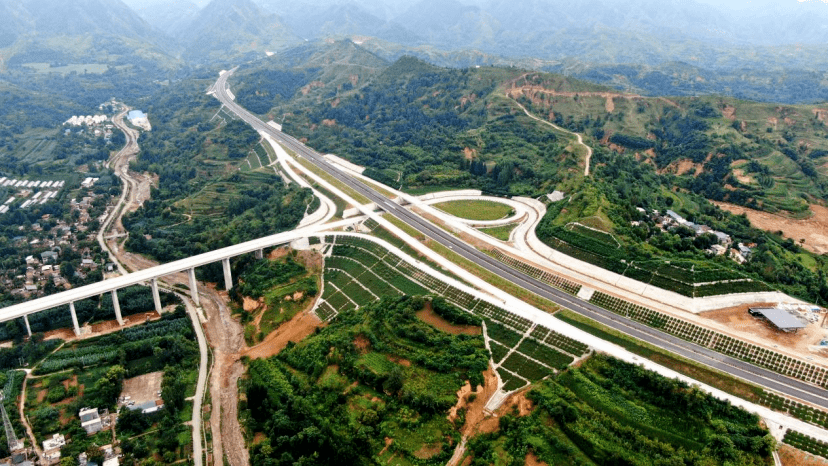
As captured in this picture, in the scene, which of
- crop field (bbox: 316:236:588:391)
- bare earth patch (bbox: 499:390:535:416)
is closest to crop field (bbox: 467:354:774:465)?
bare earth patch (bbox: 499:390:535:416)

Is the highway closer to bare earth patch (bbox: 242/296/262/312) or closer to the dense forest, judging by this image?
the dense forest

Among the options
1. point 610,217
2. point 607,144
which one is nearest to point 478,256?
point 610,217

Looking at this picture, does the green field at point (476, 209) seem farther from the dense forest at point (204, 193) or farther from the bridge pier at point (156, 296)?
the bridge pier at point (156, 296)

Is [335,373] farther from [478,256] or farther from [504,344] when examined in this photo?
[478,256]

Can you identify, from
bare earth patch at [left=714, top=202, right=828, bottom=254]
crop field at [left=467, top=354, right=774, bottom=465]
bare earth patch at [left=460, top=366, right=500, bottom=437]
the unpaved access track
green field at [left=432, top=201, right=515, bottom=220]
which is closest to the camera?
crop field at [left=467, top=354, right=774, bottom=465]

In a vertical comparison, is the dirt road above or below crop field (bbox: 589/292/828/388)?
above
